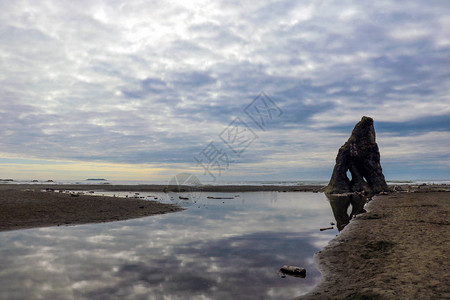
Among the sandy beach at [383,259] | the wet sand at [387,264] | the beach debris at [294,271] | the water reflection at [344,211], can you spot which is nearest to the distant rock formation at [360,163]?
the water reflection at [344,211]

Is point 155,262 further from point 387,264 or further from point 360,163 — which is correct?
point 360,163

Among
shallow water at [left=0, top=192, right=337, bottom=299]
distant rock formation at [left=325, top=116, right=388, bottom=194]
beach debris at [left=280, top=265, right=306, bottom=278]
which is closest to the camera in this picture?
shallow water at [left=0, top=192, right=337, bottom=299]

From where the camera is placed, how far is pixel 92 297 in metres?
8.46

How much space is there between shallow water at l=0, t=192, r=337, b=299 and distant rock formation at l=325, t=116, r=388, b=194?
57.0 metres

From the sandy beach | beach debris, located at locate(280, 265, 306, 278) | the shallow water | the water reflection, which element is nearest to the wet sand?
the sandy beach

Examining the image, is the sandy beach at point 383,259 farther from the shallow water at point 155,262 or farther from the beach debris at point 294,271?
the shallow water at point 155,262

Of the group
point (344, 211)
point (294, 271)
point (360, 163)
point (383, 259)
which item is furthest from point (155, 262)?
point (360, 163)

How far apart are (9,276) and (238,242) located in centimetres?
1129

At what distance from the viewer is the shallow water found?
904 centimetres

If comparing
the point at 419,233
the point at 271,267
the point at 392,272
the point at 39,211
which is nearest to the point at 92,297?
the point at 271,267

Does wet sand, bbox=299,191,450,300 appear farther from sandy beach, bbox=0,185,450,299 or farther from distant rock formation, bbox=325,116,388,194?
distant rock formation, bbox=325,116,388,194

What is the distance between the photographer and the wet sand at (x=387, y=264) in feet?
27.3

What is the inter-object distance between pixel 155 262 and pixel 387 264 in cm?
1008

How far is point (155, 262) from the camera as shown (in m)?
12.2
